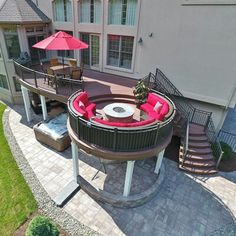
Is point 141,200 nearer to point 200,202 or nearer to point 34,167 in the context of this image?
point 200,202

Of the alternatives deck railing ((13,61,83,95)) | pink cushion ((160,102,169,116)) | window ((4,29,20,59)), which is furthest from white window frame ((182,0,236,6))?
window ((4,29,20,59))

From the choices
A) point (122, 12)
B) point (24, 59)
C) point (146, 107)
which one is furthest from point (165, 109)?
point (24, 59)

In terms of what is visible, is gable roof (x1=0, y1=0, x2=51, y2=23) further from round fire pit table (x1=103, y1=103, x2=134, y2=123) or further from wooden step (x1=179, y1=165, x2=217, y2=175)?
wooden step (x1=179, y1=165, x2=217, y2=175)

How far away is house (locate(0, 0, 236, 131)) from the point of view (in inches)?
380

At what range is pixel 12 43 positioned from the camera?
13781 mm

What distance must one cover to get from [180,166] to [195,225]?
316cm

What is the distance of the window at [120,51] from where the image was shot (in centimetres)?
1257

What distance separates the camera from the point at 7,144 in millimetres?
10945

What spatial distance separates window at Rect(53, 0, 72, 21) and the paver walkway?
34.5 ft

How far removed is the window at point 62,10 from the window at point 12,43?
3536 millimetres

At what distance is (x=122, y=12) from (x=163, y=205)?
37.9 feet

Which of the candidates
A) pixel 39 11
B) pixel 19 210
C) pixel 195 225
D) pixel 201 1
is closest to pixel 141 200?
pixel 195 225

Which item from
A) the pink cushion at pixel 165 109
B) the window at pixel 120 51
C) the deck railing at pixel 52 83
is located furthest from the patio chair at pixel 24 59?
the pink cushion at pixel 165 109

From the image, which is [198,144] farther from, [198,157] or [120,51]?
[120,51]
